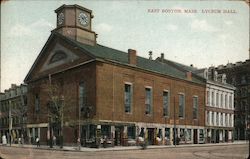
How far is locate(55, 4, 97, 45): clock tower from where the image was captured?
15.1 metres

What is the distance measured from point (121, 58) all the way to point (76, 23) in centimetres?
415

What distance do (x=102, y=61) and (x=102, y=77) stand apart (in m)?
2.22

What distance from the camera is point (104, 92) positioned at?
74.1 ft

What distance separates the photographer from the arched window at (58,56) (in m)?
20.3

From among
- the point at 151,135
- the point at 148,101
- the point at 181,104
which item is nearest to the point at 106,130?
the point at 148,101

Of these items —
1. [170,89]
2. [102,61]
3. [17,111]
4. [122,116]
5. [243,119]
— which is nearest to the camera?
[102,61]

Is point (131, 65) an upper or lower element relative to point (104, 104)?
upper

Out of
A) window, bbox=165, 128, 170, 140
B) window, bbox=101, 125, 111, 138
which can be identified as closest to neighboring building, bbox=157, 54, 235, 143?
window, bbox=165, 128, 170, 140

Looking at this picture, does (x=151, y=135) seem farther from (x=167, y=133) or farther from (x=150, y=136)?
(x=167, y=133)

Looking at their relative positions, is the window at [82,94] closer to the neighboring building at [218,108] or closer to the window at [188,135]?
the window at [188,135]

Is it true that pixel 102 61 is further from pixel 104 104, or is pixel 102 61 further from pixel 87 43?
pixel 104 104

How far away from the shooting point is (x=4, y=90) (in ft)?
49.5

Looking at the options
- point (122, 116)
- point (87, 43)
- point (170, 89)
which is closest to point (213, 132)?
point (170, 89)

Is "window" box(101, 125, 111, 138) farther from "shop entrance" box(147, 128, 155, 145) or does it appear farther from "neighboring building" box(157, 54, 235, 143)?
"neighboring building" box(157, 54, 235, 143)
